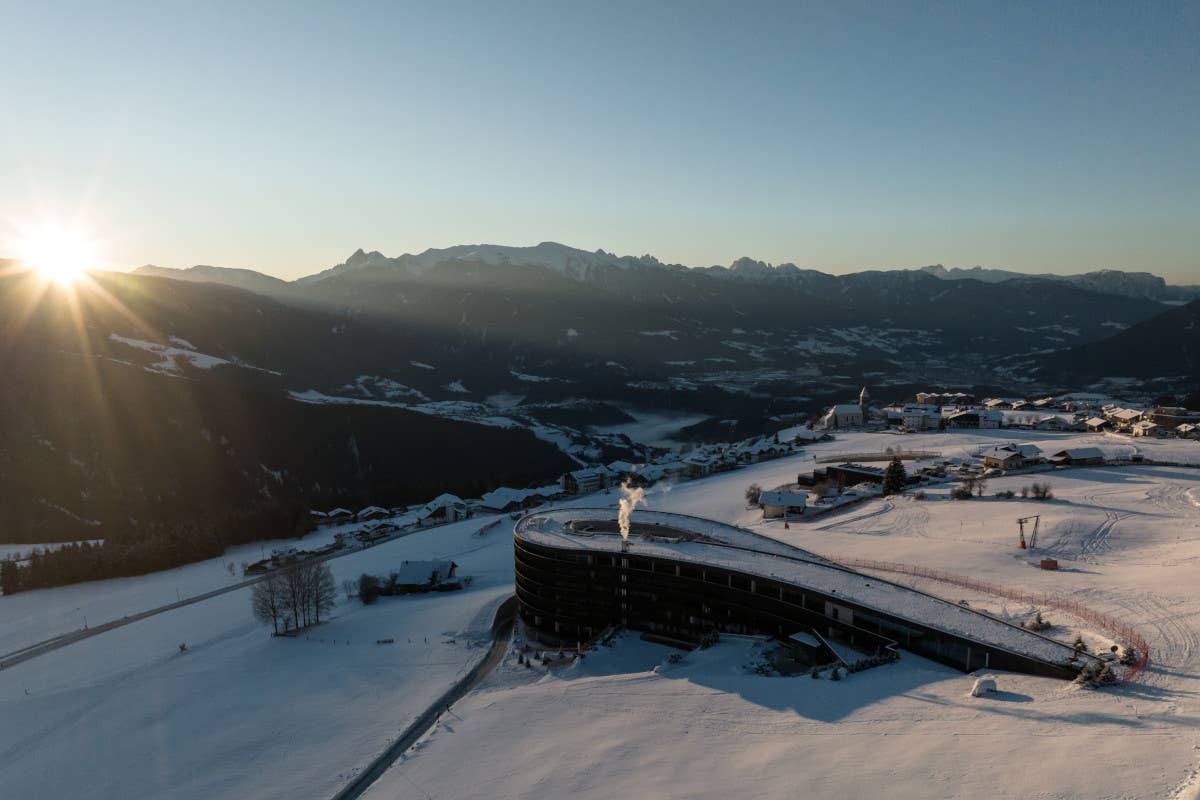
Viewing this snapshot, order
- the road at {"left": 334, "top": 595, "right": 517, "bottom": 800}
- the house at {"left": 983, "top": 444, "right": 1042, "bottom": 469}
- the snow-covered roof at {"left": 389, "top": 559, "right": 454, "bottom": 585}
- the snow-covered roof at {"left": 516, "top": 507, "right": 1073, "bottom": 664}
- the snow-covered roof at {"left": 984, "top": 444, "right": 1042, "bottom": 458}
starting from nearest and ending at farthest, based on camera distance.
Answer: the road at {"left": 334, "top": 595, "right": 517, "bottom": 800} < the snow-covered roof at {"left": 516, "top": 507, "right": 1073, "bottom": 664} < the snow-covered roof at {"left": 389, "top": 559, "right": 454, "bottom": 585} < the house at {"left": 983, "top": 444, "right": 1042, "bottom": 469} < the snow-covered roof at {"left": 984, "top": 444, "right": 1042, "bottom": 458}

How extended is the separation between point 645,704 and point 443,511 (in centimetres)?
7767

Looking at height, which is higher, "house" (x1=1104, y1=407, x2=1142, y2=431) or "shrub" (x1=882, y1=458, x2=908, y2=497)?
"house" (x1=1104, y1=407, x2=1142, y2=431)

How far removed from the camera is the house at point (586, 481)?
120 meters

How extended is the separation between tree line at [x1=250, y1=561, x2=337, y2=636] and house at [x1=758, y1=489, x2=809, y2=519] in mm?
46107

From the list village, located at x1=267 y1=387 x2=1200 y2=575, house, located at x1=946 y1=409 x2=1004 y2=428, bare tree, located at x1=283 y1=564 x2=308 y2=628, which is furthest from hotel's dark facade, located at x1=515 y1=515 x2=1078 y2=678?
house, located at x1=946 y1=409 x2=1004 y2=428

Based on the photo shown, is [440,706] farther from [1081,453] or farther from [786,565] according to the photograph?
[1081,453]

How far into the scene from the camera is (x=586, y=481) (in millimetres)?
122812

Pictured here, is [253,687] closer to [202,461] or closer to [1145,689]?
[1145,689]

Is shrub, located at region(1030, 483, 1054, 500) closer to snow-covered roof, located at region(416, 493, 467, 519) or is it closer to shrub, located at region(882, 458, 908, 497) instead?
shrub, located at region(882, 458, 908, 497)

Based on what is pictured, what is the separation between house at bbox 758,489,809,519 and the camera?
240ft

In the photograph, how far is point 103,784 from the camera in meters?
34.9

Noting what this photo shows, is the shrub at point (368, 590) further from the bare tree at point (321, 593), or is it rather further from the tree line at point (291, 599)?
the tree line at point (291, 599)

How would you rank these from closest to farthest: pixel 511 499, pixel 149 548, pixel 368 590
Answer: pixel 368 590 → pixel 149 548 → pixel 511 499

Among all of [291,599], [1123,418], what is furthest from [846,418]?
[291,599]
